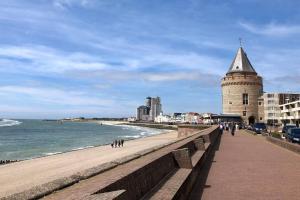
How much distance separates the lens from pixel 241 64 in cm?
10762

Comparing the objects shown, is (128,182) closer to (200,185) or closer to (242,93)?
(200,185)

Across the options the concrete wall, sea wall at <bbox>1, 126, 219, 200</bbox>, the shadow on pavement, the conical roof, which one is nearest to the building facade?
the conical roof

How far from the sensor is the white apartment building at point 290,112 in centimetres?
10026

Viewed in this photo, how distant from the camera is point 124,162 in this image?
881 cm

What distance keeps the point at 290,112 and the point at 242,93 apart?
15.7 metres

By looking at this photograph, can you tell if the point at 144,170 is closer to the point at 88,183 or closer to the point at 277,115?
the point at 88,183

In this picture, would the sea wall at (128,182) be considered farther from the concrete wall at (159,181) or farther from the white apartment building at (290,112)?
the white apartment building at (290,112)

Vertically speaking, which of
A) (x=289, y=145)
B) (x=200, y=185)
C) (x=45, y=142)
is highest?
(x=289, y=145)

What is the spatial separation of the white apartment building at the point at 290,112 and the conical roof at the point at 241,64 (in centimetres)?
1329

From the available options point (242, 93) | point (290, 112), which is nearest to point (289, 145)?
point (242, 93)

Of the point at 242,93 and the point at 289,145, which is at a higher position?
the point at 242,93

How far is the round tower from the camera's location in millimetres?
101062

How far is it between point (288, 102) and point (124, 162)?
11025 cm

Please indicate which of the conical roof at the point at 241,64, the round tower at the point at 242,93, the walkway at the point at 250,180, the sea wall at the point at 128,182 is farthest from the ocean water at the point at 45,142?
the sea wall at the point at 128,182
